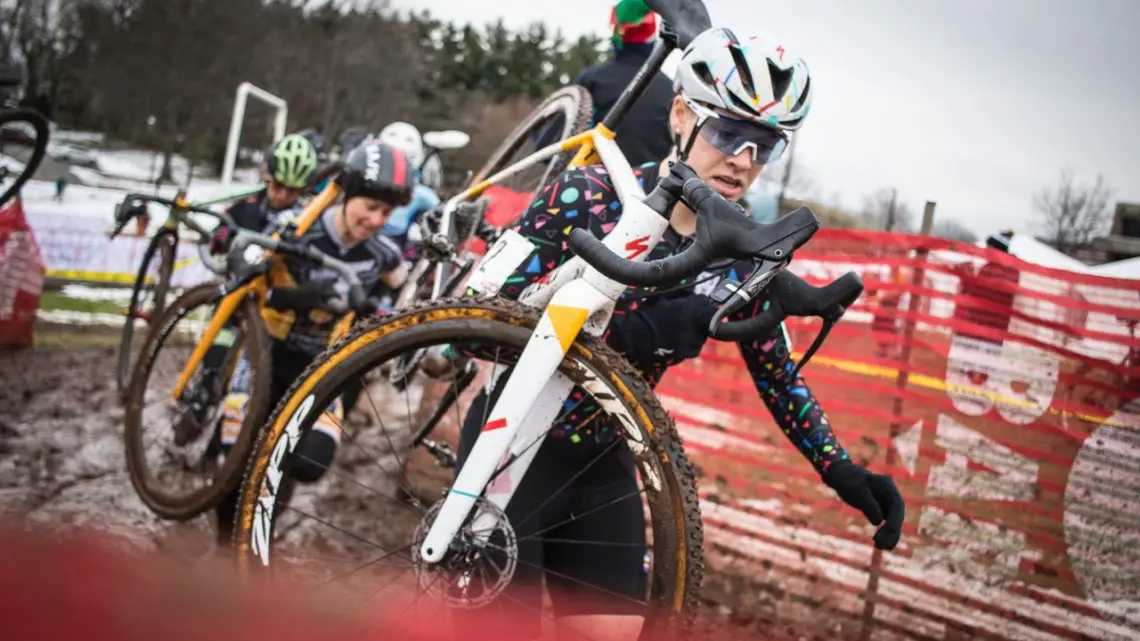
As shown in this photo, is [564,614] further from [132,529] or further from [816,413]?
[132,529]

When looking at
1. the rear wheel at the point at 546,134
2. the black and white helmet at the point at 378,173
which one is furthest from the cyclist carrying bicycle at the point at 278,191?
the rear wheel at the point at 546,134

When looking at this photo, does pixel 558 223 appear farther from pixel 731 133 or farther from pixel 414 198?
pixel 414 198

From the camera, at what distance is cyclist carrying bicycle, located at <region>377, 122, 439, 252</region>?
21.4 feet

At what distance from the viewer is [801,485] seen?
555 cm

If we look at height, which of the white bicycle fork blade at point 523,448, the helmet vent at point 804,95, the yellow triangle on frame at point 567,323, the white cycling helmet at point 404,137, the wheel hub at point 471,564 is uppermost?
the white cycling helmet at point 404,137

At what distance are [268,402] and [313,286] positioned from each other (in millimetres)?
605

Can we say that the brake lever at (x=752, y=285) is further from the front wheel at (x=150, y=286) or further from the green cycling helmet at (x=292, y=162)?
the front wheel at (x=150, y=286)

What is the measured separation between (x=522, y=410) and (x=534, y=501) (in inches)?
21.6

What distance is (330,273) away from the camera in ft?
14.0

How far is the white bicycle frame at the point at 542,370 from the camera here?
188cm

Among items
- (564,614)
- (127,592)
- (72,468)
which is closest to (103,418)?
(72,468)

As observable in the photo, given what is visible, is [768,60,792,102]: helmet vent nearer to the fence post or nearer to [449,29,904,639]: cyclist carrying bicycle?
[449,29,904,639]: cyclist carrying bicycle

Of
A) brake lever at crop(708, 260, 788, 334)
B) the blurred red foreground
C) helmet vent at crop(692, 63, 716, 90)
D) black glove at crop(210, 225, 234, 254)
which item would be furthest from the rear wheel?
the blurred red foreground

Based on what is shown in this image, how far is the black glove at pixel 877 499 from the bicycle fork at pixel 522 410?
782mm
